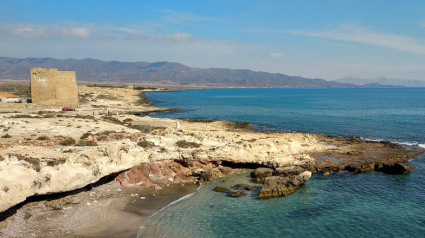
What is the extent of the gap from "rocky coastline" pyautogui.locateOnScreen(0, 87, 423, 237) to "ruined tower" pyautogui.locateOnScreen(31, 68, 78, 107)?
68.7 feet

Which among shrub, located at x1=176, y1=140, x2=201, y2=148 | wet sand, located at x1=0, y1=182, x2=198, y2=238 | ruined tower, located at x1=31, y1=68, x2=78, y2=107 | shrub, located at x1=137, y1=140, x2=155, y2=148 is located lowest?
wet sand, located at x1=0, y1=182, x2=198, y2=238

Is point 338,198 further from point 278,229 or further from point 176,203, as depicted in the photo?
point 176,203

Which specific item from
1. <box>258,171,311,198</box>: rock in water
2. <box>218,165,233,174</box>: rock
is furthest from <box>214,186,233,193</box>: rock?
<box>218,165,233,174</box>: rock

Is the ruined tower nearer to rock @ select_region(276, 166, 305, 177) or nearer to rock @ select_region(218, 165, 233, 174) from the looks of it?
rock @ select_region(218, 165, 233, 174)

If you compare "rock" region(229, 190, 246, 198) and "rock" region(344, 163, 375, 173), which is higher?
"rock" region(344, 163, 375, 173)

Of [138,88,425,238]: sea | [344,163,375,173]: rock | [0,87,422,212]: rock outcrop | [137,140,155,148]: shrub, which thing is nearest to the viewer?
[138,88,425,238]: sea

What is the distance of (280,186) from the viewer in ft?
69.2

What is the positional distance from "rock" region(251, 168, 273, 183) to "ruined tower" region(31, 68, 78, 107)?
3930 cm

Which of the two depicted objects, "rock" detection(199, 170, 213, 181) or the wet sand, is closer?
the wet sand

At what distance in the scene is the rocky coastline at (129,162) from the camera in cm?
1617

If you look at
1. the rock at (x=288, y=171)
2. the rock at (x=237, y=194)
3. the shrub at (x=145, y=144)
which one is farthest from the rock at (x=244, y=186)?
the shrub at (x=145, y=144)

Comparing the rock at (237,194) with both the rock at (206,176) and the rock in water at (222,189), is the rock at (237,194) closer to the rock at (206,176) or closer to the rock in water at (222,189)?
the rock in water at (222,189)

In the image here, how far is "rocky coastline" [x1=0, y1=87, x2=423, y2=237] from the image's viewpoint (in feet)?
53.1

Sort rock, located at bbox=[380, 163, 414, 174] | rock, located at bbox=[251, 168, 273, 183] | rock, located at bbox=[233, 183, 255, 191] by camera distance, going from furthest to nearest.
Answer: rock, located at bbox=[380, 163, 414, 174] < rock, located at bbox=[251, 168, 273, 183] < rock, located at bbox=[233, 183, 255, 191]
